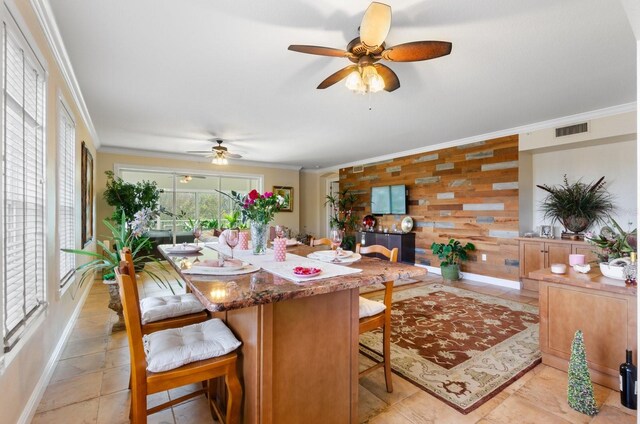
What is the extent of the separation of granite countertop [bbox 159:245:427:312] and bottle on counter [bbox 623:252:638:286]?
63.0 inches

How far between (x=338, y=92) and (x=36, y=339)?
323cm

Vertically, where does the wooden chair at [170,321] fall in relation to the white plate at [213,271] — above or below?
below

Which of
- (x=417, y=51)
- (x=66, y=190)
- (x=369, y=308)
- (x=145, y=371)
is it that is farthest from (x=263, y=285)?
(x=66, y=190)

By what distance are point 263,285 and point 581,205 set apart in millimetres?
4717

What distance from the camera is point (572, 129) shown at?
3.96 metres

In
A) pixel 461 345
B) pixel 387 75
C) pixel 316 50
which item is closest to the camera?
pixel 316 50

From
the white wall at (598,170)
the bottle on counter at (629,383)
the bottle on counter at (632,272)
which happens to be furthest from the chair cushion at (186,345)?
the white wall at (598,170)

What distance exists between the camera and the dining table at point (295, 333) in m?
1.21

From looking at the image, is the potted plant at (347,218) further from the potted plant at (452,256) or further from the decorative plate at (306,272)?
the decorative plate at (306,272)

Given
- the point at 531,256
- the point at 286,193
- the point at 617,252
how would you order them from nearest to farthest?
1. the point at 617,252
2. the point at 531,256
3. the point at 286,193

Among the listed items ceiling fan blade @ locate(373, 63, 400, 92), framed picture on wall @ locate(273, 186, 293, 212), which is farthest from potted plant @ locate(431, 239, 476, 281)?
framed picture on wall @ locate(273, 186, 293, 212)

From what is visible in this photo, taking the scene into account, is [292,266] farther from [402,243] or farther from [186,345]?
[402,243]

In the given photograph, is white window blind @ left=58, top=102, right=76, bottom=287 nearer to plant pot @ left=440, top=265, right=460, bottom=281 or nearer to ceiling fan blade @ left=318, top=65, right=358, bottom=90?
ceiling fan blade @ left=318, top=65, right=358, bottom=90

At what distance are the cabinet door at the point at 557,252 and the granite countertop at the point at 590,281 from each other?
182 cm
